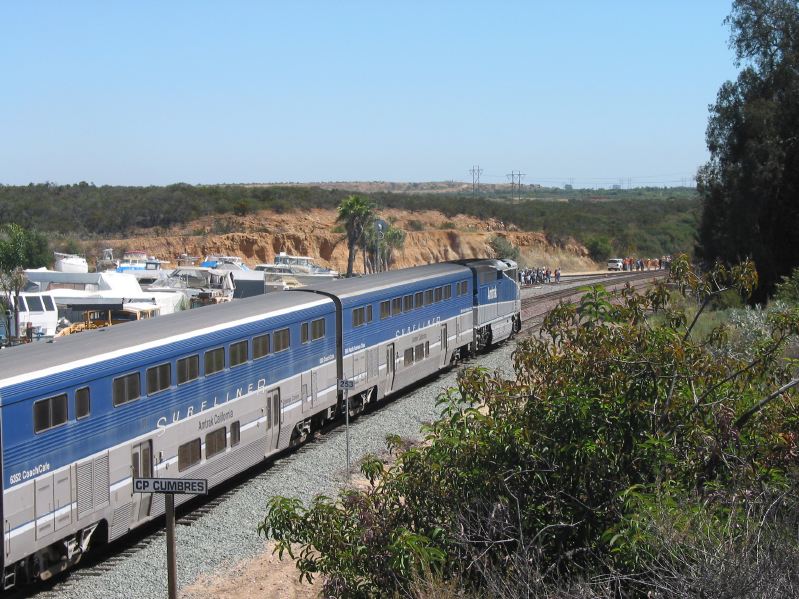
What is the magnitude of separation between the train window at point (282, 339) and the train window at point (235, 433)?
177 centimetres

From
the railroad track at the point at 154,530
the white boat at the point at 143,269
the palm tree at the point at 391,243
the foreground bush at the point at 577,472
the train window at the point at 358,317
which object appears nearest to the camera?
the foreground bush at the point at 577,472

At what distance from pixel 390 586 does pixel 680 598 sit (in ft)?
8.82

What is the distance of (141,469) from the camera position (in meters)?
13.2

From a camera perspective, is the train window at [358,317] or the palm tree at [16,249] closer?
the train window at [358,317]

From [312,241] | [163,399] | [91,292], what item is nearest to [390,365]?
[163,399]

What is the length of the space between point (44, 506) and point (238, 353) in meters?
4.96

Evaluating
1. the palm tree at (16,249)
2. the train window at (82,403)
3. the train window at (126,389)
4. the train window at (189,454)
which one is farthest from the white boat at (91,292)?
the train window at (82,403)

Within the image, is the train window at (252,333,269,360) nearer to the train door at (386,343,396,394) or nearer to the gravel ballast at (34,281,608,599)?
the gravel ballast at (34,281,608,599)

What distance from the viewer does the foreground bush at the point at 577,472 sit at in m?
8.08

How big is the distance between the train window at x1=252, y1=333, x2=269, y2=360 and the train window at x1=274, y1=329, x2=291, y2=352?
362 mm

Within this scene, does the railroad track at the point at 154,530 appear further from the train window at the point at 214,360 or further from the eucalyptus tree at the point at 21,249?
the eucalyptus tree at the point at 21,249

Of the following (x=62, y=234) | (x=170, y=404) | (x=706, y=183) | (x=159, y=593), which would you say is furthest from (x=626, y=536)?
(x=62, y=234)

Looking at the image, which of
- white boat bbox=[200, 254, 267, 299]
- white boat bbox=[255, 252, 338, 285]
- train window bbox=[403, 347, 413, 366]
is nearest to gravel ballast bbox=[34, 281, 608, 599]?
train window bbox=[403, 347, 413, 366]

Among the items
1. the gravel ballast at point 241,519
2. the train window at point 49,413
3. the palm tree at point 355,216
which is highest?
the palm tree at point 355,216
